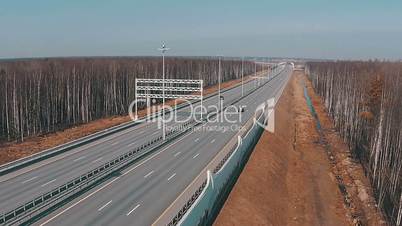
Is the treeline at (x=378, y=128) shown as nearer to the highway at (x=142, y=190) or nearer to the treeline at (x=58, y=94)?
the highway at (x=142, y=190)

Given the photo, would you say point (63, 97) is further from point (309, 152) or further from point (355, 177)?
point (355, 177)

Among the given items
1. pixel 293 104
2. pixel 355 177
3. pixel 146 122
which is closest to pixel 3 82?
pixel 146 122

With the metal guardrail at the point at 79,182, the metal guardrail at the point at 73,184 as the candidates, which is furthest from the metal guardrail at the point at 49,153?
the metal guardrail at the point at 79,182

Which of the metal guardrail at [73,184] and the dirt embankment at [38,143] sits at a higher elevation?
the metal guardrail at [73,184]

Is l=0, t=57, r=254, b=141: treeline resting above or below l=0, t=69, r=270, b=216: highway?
above

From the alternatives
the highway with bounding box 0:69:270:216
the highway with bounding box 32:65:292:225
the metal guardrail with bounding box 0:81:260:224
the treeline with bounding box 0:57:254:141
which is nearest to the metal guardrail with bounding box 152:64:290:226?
the highway with bounding box 32:65:292:225

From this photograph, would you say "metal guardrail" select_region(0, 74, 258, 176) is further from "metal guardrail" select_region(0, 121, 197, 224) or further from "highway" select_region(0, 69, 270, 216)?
"metal guardrail" select_region(0, 121, 197, 224)

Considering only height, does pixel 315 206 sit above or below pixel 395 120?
below
